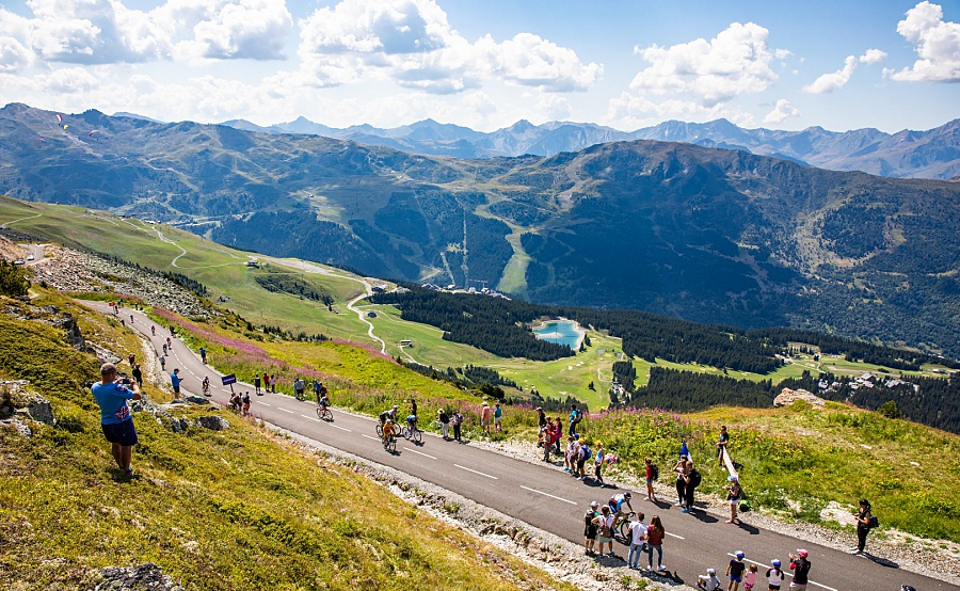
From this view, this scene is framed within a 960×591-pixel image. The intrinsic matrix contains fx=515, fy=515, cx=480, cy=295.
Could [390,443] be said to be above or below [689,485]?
below

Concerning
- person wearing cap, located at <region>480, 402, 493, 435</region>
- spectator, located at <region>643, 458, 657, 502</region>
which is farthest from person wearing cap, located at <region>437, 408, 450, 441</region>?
spectator, located at <region>643, 458, 657, 502</region>

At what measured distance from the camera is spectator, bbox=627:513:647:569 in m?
22.5

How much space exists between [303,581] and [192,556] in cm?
293

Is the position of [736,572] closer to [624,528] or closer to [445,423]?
[624,528]

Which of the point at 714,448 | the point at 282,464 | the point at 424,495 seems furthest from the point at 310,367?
the point at 714,448

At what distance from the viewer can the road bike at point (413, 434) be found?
3797 cm

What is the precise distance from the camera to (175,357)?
61.9 meters

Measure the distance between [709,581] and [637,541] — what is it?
309 centimetres

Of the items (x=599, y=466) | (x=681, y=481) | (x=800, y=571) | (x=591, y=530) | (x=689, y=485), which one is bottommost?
(x=599, y=466)

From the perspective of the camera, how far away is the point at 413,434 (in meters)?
38.1

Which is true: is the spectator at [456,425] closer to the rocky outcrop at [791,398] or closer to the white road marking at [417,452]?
the white road marking at [417,452]

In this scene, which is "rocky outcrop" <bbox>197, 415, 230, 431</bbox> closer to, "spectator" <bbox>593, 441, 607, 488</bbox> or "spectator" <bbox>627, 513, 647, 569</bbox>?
"spectator" <bbox>627, 513, 647, 569</bbox>

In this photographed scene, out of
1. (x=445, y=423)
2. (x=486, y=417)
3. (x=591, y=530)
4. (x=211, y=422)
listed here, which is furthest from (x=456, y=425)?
(x=211, y=422)

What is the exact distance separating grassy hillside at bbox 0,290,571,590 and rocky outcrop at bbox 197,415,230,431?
25.7 inches
